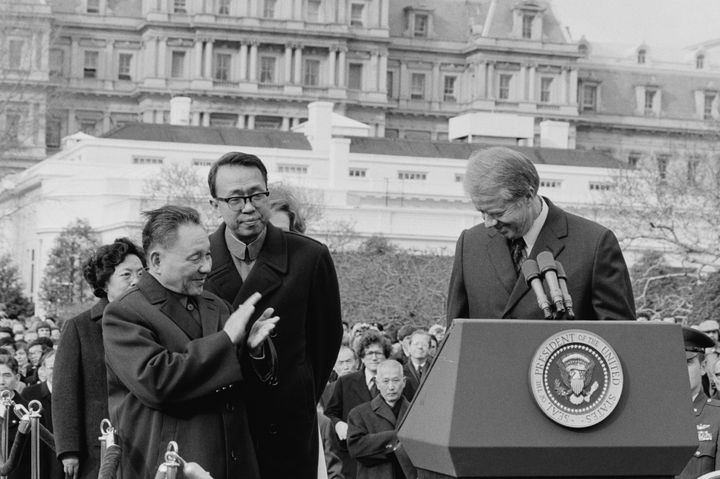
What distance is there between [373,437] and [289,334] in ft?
13.7

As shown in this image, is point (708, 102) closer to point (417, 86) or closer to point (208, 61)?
point (417, 86)

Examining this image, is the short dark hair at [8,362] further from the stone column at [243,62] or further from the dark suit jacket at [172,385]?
the stone column at [243,62]

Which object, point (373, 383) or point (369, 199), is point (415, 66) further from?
point (373, 383)

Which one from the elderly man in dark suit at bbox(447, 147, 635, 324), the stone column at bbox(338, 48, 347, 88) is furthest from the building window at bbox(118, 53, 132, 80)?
the elderly man in dark suit at bbox(447, 147, 635, 324)

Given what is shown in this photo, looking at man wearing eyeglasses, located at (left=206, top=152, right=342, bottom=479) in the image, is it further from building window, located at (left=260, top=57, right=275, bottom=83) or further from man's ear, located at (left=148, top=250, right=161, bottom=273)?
building window, located at (left=260, top=57, right=275, bottom=83)

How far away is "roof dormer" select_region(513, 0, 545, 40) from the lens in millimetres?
105562

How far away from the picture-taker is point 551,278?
4.59m

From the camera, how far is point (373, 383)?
1132 cm

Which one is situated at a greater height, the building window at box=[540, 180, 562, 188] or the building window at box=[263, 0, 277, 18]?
the building window at box=[263, 0, 277, 18]

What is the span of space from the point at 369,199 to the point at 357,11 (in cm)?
4464

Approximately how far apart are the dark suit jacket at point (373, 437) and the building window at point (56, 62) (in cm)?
8504

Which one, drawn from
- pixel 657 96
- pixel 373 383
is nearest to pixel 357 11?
pixel 657 96

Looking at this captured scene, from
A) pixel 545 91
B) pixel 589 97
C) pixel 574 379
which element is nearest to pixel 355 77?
pixel 545 91

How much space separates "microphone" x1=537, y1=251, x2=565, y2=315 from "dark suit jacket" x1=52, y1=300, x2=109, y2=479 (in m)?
2.74
